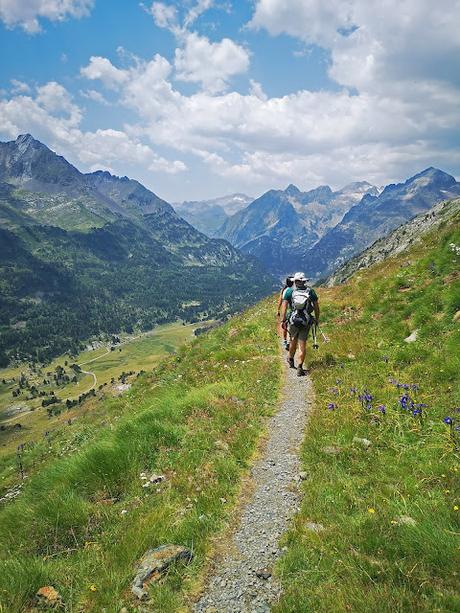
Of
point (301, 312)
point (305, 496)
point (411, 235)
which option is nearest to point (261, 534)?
point (305, 496)

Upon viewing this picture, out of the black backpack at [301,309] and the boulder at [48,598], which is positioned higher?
the black backpack at [301,309]

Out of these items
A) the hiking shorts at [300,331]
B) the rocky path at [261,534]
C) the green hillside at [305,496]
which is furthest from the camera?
the hiking shorts at [300,331]

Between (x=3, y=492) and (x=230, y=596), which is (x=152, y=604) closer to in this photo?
(x=230, y=596)

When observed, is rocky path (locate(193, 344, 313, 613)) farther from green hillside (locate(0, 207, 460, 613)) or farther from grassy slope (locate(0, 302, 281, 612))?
grassy slope (locate(0, 302, 281, 612))

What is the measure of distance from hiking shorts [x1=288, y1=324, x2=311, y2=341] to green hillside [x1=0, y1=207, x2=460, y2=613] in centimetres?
180

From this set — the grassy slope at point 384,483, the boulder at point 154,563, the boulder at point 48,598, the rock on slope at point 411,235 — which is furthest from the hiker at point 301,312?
the rock on slope at point 411,235

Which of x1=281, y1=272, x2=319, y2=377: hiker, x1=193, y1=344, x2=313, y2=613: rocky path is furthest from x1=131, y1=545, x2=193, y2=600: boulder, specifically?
x1=281, y1=272, x2=319, y2=377: hiker

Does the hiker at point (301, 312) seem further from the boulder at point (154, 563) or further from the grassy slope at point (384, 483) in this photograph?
the boulder at point (154, 563)

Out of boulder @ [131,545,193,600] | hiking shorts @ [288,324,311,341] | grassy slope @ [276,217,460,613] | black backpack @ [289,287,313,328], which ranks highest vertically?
black backpack @ [289,287,313,328]

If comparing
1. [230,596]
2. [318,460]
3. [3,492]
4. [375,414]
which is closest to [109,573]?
[230,596]

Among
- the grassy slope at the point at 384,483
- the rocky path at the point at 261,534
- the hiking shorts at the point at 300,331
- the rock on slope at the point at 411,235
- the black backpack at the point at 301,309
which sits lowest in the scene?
the rocky path at the point at 261,534

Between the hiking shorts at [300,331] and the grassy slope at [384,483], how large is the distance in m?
1.58

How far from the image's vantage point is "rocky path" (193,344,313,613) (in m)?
6.07

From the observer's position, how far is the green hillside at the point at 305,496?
5867 mm
